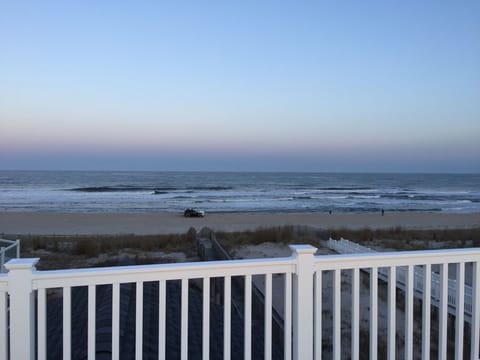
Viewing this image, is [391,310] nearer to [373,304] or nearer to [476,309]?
[373,304]

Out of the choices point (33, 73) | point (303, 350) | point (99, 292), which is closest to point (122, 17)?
point (33, 73)

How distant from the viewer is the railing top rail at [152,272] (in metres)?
1.99

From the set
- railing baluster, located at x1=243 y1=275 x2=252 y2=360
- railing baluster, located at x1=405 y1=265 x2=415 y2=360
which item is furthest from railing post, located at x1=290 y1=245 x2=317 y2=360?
railing baluster, located at x1=405 y1=265 x2=415 y2=360

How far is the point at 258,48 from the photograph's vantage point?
1642cm

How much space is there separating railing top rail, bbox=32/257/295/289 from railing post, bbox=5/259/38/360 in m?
0.05

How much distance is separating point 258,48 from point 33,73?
9001 millimetres

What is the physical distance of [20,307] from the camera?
192 cm

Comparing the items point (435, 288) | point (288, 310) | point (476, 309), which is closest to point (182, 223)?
point (435, 288)

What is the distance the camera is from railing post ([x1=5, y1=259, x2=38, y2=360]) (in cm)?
192

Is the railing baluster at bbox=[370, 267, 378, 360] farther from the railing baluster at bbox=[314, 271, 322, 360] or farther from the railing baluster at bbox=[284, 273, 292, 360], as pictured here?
the railing baluster at bbox=[284, 273, 292, 360]

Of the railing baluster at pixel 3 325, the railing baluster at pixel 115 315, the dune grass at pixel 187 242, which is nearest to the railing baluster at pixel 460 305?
the railing baluster at pixel 115 315

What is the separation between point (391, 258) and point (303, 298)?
60cm

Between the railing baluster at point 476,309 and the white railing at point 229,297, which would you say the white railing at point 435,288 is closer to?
the railing baluster at point 476,309

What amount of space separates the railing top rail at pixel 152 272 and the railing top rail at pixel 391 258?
24 cm
